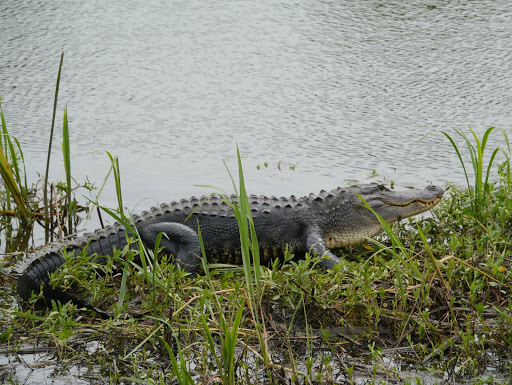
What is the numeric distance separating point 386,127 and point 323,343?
354cm

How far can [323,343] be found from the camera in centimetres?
328

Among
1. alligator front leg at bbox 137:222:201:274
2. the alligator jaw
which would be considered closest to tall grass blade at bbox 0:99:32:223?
alligator front leg at bbox 137:222:201:274

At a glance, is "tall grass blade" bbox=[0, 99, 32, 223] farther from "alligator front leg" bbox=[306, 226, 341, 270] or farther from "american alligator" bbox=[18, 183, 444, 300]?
"alligator front leg" bbox=[306, 226, 341, 270]

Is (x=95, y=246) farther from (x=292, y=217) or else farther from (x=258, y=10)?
(x=258, y=10)

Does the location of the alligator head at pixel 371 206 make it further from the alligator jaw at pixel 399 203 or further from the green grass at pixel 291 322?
the green grass at pixel 291 322

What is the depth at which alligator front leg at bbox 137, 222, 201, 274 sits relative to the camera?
424 cm

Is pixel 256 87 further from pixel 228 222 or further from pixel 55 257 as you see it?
pixel 55 257

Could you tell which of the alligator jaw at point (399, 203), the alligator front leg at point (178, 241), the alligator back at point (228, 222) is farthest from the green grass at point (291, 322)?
the alligator jaw at point (399, 203)

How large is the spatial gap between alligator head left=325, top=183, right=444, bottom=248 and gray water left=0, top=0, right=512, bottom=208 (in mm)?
662

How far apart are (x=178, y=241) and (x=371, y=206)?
1.31 metres

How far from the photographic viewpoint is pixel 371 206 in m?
4.78

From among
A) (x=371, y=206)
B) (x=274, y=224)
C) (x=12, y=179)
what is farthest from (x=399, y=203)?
(x=12, y=179)

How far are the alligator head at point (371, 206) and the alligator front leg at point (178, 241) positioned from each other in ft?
3.01

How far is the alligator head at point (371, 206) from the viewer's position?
4.70 meters
